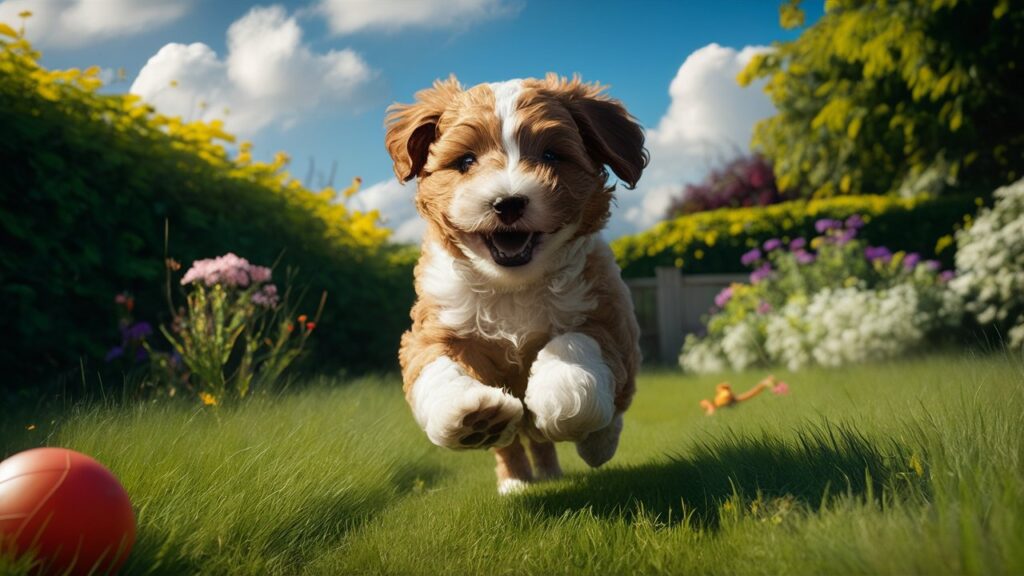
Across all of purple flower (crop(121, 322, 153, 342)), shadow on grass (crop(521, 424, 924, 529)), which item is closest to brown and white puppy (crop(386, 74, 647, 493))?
shadow on grass (crop(521, 424, 924, 529))

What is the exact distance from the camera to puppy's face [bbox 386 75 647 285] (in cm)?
296

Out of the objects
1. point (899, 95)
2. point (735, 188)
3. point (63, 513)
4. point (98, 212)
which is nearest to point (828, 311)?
point (899, 95)

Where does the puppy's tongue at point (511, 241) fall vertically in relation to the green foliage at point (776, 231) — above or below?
above

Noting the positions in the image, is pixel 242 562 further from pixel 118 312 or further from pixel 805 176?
pixel 805 176

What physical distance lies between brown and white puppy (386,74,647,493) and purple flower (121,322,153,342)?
3040 mm

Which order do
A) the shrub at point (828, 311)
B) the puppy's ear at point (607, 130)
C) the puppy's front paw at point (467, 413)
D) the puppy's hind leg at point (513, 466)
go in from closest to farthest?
the puppy's front paw at point (467, 413), the puppy's ear at point (607, 130), the puppy's hind leg at point (513, 466), the shrub at point (828, 311)

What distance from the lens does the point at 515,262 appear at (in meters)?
3.12

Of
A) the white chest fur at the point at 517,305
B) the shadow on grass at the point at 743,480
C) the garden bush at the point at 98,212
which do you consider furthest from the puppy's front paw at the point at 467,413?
the garden bush at the point at 98,212

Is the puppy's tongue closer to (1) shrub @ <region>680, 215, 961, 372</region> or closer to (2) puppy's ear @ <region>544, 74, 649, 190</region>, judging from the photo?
(2) puppy's ear @ <region>544, 74, 649, 190</region>

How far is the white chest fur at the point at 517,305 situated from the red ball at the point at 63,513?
1472 millimetres

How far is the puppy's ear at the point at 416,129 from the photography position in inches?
133

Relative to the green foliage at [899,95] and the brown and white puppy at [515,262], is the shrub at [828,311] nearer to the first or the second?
the green foliage at [899,95]

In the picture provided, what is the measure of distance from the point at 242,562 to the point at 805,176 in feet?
51.9

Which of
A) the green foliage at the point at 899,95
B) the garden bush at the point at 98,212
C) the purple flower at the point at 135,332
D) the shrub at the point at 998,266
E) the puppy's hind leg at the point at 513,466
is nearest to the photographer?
the puppy's hind leg at the point at 513,466
